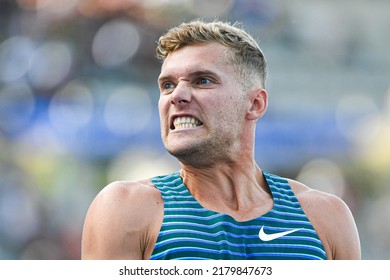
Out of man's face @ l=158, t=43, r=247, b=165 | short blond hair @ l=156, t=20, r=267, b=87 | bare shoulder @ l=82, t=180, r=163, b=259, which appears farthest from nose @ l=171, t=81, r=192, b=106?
bare shoulder @ l=82, t=180, r=163, b=259

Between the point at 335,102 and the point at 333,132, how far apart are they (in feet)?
1.01

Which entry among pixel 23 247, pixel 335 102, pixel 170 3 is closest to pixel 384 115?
pixel 335 102

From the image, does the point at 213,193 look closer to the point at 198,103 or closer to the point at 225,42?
the point at 198,103

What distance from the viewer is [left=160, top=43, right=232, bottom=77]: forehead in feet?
5.32

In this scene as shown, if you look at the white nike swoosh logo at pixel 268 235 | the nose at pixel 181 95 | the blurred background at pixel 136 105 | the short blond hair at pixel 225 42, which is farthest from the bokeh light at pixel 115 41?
the white nike swoosh logo at pixel 268 235

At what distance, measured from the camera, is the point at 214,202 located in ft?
5.38

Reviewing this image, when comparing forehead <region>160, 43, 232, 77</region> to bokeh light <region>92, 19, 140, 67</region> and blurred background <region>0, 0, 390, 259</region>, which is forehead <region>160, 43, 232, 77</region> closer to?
blurred background <region>0, 0, 390, 259</region>

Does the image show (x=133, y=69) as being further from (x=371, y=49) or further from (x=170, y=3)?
(x=371, y=49)

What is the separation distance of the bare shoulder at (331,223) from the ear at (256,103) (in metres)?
0.22

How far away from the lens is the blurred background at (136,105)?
3938 mm

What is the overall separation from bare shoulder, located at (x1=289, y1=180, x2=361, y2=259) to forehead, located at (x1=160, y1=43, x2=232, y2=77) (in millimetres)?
396

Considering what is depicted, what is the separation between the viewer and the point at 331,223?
5.55 ft

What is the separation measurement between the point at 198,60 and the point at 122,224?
452 millimetres

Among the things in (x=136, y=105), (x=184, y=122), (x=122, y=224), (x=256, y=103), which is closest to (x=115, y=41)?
(x=136, y=105)
